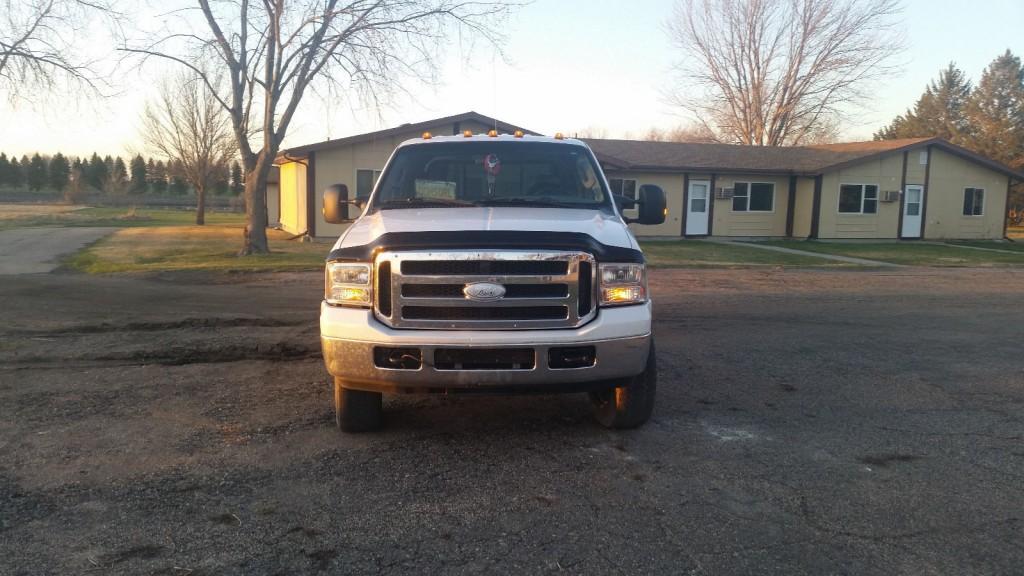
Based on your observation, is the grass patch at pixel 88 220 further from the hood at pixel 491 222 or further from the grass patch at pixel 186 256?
the hood at pixel 491 222

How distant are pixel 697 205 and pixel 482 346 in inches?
1048

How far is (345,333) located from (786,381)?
407cm

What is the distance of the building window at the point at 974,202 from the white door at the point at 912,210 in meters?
2.26

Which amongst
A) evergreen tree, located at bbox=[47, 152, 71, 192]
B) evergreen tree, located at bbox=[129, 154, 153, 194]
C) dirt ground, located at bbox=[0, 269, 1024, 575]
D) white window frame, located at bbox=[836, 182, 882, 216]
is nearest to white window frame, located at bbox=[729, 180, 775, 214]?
white window frame, located at bbox=[836, 182, 882, 216]

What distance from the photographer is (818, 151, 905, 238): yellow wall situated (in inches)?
1164

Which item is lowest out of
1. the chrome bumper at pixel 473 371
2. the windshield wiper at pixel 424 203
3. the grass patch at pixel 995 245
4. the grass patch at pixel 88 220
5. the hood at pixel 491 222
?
the grass patch at pixel 88 220

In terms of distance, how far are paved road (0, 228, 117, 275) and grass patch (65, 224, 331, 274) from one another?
51cm

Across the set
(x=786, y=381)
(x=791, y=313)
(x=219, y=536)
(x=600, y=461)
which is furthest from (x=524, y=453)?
(x=791, y=313)

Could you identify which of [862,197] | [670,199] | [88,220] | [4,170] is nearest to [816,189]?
[862,197]

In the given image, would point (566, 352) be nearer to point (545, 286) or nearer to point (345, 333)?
point (545, 286)

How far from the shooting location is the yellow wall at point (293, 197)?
27844 millimetres

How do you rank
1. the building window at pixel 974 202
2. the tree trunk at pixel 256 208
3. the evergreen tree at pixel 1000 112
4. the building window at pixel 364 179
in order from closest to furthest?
the tree trunk at pixel 256 208
the building window at pixel 364 179
the building window at pixel 974 202
the evergreen tree at pixel 1000 112

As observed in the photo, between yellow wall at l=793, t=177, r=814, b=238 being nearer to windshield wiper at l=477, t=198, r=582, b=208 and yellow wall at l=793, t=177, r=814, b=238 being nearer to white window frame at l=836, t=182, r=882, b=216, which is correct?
white window frame at l=836, t=182, r=882, b=216

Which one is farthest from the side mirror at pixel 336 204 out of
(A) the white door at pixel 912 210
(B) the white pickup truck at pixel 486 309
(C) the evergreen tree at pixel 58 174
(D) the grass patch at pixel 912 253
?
(C) the evergreen tree at pixel 58 174
